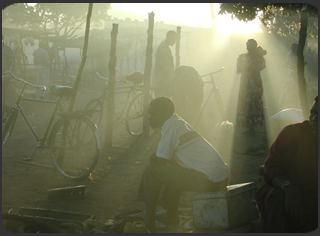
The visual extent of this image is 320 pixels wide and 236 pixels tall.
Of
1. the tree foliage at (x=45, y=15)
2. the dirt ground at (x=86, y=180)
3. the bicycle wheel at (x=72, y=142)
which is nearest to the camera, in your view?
the dirt ground at (x=86, y=180)

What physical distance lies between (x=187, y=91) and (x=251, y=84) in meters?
1.33

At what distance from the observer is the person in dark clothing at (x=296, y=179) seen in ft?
14.9

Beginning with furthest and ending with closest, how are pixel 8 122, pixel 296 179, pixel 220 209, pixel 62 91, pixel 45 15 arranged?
pixel 45 15 < pixel 8 122 < pixel 62 91 < pixel 220 209 < pixel 296 179

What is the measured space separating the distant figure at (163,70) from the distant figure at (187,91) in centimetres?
15

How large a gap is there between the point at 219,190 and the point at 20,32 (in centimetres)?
2280

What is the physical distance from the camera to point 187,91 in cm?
989

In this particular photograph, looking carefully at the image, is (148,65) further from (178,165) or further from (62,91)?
(178,165)

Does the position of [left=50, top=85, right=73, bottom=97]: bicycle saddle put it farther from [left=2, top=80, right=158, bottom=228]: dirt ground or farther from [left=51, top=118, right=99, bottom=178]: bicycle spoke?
[left=2, top=80, right=158, bottom=228]: dirt ground

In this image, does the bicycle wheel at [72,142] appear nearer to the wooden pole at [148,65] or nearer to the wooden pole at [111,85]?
the wooden pole at [111,85]

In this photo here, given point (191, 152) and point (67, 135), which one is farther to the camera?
point (67, 135)

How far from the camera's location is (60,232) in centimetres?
521

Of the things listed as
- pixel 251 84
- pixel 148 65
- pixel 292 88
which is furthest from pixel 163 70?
pixel 292 88

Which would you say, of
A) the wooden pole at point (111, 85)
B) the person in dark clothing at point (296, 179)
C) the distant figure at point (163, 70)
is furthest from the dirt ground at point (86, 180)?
the person in dark clothing at point (296, 179)

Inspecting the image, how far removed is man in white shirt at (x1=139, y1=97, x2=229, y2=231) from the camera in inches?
203
